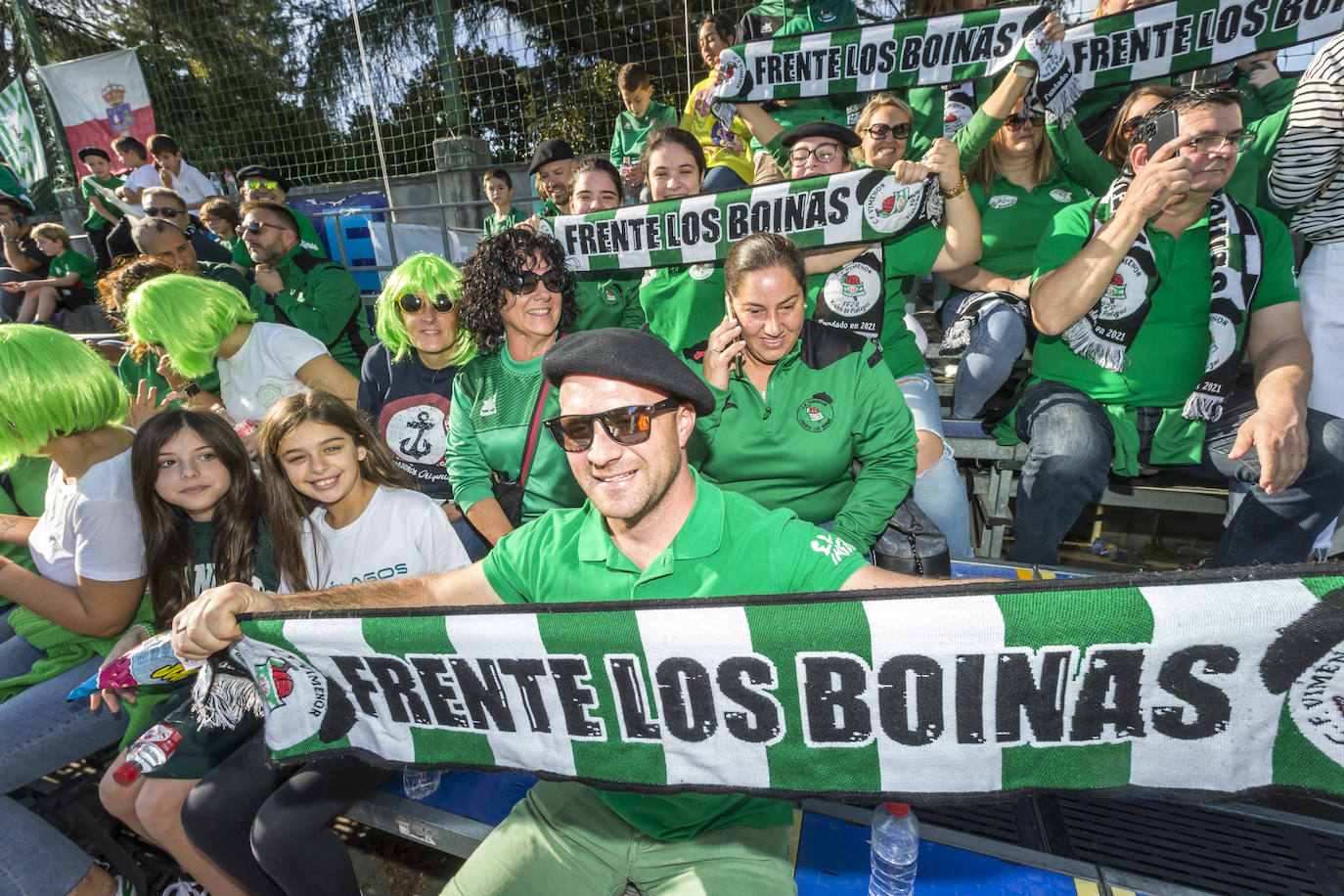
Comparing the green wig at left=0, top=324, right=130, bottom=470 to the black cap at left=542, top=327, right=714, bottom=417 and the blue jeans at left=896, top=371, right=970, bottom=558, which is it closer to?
the black cap at left=542, top=327, right=714, bottom=417

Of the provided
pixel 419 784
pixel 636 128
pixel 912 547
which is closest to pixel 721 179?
pixel 636 128

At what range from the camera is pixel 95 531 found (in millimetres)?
2455

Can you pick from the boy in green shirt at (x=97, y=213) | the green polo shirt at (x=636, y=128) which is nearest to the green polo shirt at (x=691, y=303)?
the green polo shirt at (x=636, y=128)

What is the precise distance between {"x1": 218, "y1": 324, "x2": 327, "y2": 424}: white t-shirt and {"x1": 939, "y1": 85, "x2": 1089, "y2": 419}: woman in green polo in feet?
11.0

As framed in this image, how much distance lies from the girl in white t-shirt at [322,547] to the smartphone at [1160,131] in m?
3.01

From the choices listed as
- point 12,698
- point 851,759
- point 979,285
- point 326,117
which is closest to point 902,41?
point 979,285

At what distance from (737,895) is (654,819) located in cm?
28

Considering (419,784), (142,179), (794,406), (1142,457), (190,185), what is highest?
(142,179)

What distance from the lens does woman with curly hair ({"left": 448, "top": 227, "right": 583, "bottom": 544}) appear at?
A: 295cm

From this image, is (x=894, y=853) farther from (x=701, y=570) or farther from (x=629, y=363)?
(x=629, y=363)

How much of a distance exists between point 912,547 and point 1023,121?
268 cm

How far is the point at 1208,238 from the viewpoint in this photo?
292cm

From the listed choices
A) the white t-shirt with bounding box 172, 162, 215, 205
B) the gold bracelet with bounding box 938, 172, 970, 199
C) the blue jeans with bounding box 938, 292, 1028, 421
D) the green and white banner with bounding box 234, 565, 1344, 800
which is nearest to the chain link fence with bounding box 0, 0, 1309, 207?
the white t-shirt with bounding box 172, 162, 215, 205

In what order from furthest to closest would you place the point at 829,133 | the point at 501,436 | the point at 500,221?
1. the point at 500,221
2. the point at 829,133
3. the point at 501,436
